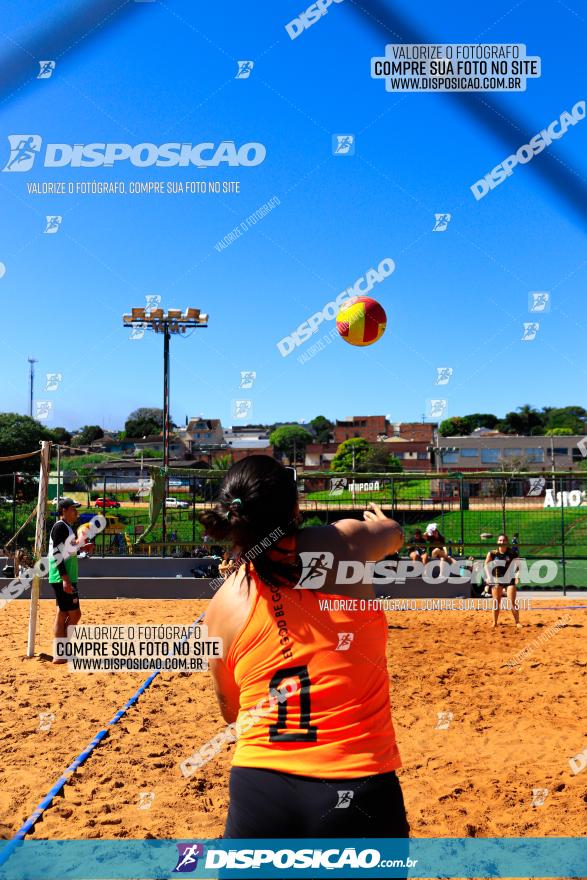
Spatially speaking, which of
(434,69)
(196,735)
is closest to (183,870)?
(196,735)

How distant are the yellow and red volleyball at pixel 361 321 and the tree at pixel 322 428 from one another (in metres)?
108

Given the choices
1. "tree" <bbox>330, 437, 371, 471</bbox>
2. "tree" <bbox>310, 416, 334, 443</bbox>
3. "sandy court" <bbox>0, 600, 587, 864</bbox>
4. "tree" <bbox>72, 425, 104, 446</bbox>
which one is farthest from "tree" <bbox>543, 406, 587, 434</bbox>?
"sandy court" <bbox>0, 600, 587, 864</bbox>

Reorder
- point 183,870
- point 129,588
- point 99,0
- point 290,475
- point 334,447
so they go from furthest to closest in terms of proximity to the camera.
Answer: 1. point 334,447
2. point 129,588
3. point 99,0
4. point 183,870
5. point 290,475

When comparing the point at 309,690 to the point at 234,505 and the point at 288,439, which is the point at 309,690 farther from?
the point at 288,439

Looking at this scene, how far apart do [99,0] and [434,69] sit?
4.53 metres

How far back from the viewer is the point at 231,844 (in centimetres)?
170

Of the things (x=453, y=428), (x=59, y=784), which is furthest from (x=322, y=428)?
(x=59, y=784)

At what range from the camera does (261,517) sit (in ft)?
5.85

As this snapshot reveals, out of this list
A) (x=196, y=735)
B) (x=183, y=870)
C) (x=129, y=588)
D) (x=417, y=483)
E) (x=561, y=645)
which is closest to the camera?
(x=183, y=870)

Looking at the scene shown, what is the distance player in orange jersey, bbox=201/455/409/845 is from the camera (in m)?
1.66

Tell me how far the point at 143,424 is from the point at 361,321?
4024 inches

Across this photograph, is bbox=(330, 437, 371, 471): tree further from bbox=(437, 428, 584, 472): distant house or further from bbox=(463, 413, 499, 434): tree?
bbox=(463, 413, 499, 434): tree

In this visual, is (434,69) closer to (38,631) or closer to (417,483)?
(38,631)

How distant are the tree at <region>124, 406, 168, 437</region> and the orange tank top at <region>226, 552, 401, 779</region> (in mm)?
99545
